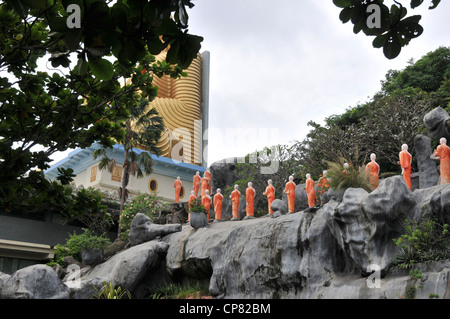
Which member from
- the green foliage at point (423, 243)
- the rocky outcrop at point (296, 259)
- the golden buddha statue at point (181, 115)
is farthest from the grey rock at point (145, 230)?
the golden buddha statue at point (181, 115)

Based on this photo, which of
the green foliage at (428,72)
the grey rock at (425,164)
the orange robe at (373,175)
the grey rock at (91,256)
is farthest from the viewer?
the green foliage at (428,72)

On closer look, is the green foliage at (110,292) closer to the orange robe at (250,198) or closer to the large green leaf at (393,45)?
the orange robe at (250,198)

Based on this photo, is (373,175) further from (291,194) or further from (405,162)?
(291,194)

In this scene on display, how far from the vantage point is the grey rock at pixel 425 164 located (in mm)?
13383

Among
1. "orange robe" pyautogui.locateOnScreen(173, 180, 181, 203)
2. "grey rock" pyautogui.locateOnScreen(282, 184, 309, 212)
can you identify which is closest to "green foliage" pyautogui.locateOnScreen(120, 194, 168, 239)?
"orange robe" pyautogui.locateOnScreen(173, 180, 181, 203)

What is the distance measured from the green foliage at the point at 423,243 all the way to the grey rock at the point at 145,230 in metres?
9.36

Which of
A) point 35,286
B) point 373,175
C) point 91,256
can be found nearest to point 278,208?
point 373,175

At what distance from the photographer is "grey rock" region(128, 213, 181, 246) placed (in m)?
17.0

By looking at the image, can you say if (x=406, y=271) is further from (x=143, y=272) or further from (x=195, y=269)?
(x=143, y=272)

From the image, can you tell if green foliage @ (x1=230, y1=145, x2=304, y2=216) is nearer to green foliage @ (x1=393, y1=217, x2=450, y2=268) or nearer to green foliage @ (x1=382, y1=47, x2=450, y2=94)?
green foliage @ (x1=382, y1=47, x2=450, y2=94)

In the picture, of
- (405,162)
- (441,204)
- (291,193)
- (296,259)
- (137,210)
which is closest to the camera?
(441,204)

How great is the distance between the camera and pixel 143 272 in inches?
594

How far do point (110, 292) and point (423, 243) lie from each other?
8864mm

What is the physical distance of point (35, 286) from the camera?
13.2 m
